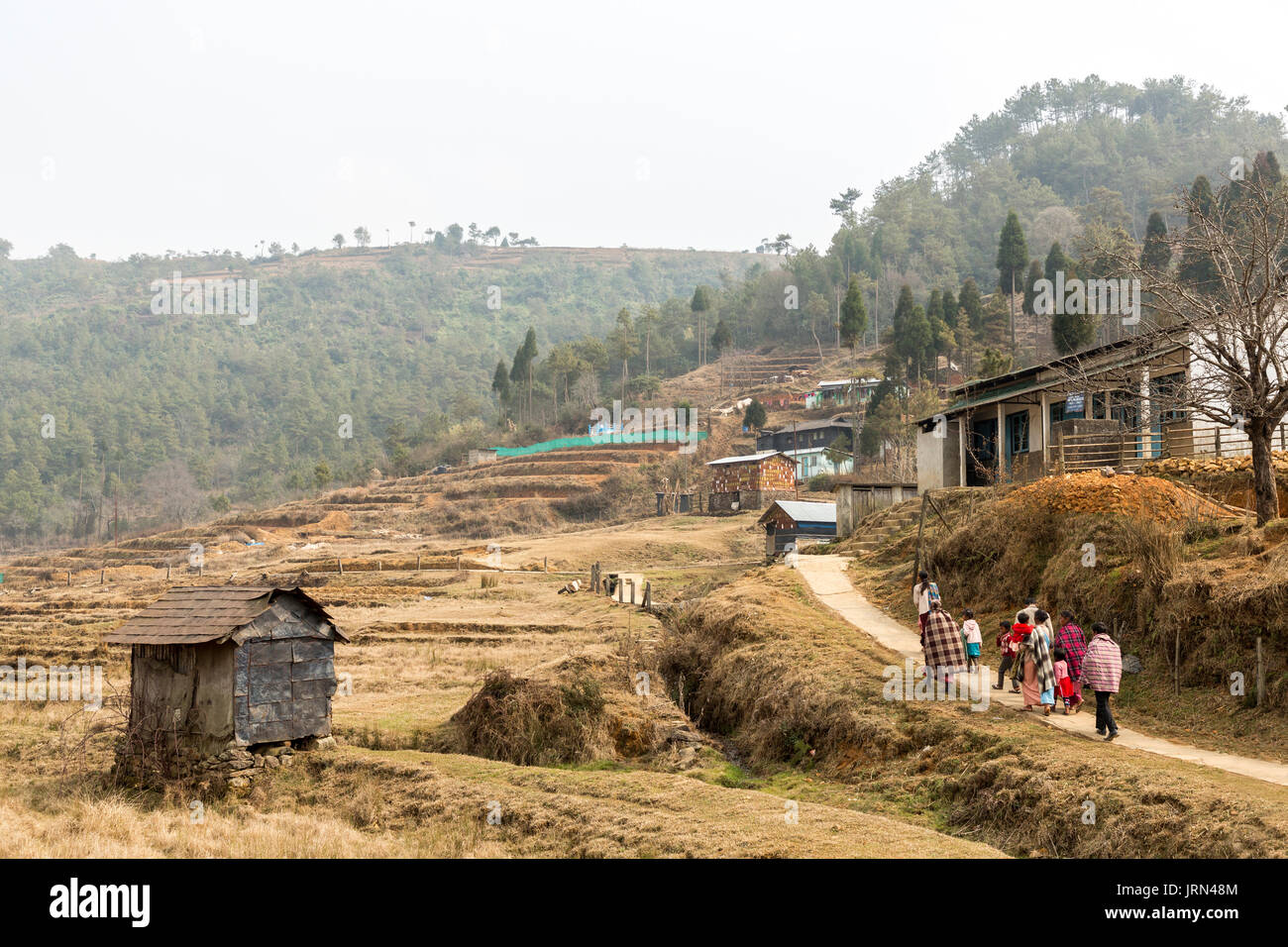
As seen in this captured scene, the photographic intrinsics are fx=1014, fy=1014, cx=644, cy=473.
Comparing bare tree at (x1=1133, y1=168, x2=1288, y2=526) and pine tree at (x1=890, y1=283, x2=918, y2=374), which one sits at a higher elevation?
pine tree at (x1=890, y1=283, x2=918, y2=374)

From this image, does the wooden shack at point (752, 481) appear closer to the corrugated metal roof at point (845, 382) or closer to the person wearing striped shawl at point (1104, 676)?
the corrugated metal roof at point (845, 382)

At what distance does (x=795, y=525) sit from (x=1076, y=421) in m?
19.6

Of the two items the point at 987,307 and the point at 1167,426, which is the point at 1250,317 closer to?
the point at 1167,426

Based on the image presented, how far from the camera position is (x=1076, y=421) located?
78.7 feet

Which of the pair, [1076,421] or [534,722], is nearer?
[534,722]

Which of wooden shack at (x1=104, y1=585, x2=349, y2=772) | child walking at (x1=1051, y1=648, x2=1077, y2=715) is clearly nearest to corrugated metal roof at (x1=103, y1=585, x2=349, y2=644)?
wooden shack at (x1=104, y1=585, x2=349, y2=772)

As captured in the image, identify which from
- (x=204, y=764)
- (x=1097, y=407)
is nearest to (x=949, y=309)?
(x=1097, y=407)

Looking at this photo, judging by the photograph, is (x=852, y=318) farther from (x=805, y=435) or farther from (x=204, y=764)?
Result: (x=204, y=764)

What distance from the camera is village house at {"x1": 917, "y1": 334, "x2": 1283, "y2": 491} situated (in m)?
21.2

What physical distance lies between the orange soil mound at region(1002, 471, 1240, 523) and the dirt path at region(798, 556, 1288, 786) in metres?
3.85

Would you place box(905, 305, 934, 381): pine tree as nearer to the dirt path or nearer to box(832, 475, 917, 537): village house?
box(832, 475, 917, 537): village house

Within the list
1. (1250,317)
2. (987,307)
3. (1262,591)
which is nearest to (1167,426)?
(1250,317)

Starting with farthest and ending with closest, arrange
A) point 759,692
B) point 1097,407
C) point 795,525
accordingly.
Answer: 1. point 795,525
2. point 1097,407
3. point 759,692
